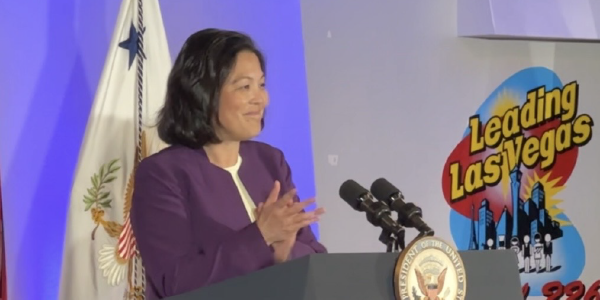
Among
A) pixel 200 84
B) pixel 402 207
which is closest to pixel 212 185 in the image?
pixel 200 84

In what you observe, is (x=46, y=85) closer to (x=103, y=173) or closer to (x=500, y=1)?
(x=103, y=173)

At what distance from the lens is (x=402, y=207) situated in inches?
71.1

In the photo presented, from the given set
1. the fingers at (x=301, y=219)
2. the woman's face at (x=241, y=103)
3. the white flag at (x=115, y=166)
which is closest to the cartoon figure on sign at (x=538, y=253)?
the white flag at (x=115, y=166)

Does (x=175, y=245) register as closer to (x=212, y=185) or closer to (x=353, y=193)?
(x=212, y=185)

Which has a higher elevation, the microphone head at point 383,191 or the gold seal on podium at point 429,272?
the microphone head at point 383,191

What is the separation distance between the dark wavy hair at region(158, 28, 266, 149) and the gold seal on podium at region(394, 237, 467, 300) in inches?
25.7

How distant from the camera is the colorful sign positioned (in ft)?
13.6

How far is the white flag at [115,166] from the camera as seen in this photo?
270 cm

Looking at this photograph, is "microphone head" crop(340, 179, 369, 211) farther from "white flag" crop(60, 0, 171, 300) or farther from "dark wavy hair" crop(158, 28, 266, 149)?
"white flag" crop(60, 0, 171, 300)

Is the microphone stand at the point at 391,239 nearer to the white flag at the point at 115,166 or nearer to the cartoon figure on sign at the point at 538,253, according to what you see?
the white flag at the point at 115,166

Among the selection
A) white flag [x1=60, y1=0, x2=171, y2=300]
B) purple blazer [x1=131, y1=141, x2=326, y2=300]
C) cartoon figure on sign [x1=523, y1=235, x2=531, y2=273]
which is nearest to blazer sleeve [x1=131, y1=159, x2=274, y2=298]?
purple blazer [x1=131, y1=141, x2=326, y2=300]

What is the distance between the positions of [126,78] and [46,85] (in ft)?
1.01

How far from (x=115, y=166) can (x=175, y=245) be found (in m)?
0.91

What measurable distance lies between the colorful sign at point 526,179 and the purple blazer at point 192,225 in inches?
83.2
